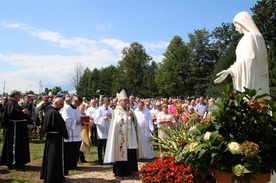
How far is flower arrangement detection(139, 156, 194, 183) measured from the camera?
3475 millimetres

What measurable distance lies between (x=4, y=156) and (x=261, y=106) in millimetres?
8003

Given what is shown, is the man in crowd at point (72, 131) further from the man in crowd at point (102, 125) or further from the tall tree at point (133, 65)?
the tall tree at point (133, 65)

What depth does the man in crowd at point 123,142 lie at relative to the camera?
793 cm

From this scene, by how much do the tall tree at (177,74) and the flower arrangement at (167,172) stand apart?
167 ft

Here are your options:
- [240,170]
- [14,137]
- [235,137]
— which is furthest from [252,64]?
[14,137]

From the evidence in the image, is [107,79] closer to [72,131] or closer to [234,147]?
[72,131]

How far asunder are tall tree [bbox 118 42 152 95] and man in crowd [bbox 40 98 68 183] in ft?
181

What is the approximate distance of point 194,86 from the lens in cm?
5391

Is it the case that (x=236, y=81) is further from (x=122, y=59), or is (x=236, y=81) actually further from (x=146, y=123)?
(x=122, y=59)

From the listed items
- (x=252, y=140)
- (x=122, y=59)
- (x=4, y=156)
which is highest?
(x=122, y=59)

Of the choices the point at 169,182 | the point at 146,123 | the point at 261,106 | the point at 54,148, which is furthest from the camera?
the point at 146,123

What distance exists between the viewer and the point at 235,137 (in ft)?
9.23

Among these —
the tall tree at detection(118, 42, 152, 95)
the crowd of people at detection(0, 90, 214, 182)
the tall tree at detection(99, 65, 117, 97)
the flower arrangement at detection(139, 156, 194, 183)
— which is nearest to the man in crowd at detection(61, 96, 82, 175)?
the crowd of people at detection(0, 90, 214, 182)

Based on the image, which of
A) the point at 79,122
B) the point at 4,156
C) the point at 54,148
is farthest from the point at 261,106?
the point at 4,156
